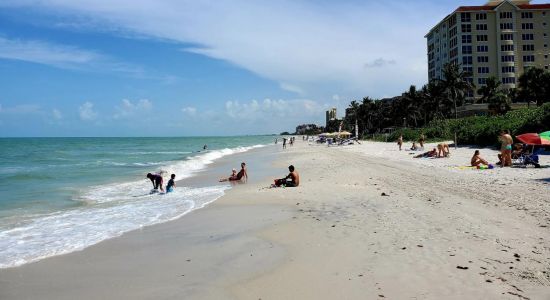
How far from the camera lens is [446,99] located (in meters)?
69.5

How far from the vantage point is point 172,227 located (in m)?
9.86

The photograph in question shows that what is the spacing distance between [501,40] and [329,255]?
287ft

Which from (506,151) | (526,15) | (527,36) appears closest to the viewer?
(506,151)

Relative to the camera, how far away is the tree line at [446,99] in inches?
2378

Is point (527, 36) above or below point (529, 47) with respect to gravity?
above

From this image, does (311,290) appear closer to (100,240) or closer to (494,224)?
(494,224)

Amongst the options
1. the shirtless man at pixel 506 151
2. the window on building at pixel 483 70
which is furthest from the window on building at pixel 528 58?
the shirtless man at pixel 506 151

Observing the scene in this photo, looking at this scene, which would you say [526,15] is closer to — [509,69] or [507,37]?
[507,37]

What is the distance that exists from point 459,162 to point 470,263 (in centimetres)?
1811

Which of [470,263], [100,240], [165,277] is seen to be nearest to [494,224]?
[470,263]

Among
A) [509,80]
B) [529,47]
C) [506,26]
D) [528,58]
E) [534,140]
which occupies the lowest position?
[534,140]

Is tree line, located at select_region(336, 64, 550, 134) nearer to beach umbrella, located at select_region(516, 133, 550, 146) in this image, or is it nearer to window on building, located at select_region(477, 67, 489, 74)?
window on building, located at select_region(477, 67, 489, 74)

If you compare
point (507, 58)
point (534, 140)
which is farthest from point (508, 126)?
point (507, 58)

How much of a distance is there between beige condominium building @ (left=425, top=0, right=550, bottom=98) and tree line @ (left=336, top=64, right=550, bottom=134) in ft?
12.6
